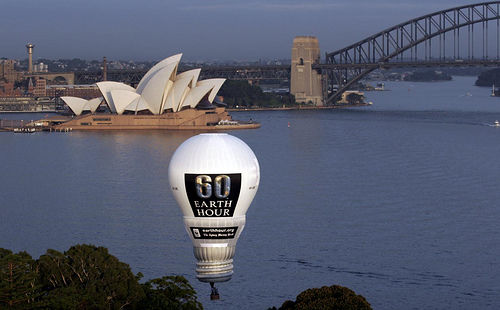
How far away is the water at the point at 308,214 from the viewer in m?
23.3

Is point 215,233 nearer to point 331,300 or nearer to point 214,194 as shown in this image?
point 214,194

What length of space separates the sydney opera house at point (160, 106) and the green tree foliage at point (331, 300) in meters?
46.5

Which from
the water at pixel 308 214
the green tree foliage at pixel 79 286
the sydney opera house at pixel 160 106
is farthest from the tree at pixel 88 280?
the sydney opera house at pixel 160 106

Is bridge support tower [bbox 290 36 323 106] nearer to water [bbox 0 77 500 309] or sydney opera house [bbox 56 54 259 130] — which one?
sydney opera house [bbox 56 54 259 130]

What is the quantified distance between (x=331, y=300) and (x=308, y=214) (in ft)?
48.3

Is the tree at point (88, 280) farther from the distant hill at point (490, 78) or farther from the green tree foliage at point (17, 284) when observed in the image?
the distant hill at point (490, 78)

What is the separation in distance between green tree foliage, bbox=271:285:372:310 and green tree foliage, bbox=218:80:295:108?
235 feet

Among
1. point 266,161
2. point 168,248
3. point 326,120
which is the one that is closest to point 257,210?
point 168,248

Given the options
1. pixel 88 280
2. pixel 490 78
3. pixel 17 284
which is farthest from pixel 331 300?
pixel 490 78

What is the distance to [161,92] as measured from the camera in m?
63.4

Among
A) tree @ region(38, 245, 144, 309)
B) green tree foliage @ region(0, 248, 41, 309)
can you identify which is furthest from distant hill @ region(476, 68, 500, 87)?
green tree foliage @ region(0, 248, 41, 309)

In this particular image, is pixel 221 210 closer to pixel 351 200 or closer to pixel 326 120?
pixel 351 200

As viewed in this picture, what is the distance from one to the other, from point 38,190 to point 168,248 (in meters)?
12.5

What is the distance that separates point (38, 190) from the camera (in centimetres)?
3753
